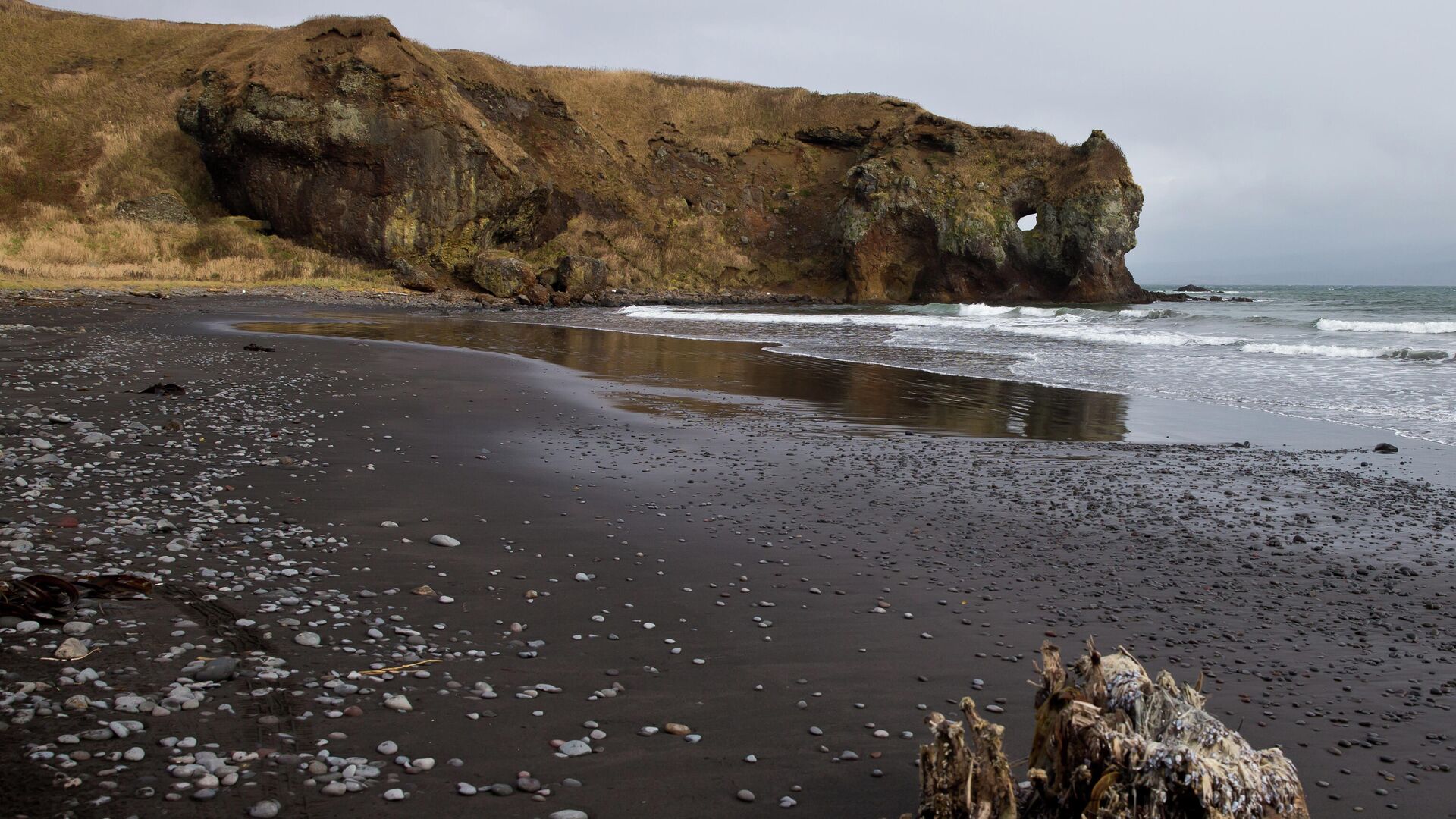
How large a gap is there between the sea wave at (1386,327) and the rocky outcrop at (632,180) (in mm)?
29044

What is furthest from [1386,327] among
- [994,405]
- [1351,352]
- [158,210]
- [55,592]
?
[158,210]

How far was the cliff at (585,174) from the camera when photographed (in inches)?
1877

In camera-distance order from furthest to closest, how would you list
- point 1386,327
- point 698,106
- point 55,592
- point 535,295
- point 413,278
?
1. point 698,106
2. point 413,278
3. point 535,295
4. point 1386,327
5. point 55,592

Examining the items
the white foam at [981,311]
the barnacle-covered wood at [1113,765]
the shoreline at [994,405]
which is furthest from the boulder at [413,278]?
the barnacle-covered wood at [1113,765]

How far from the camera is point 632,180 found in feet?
214

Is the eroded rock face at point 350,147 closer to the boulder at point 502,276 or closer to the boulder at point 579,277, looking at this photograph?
the boulder at point 502,276

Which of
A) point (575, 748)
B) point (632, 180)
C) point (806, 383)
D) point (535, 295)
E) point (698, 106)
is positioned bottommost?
point (575, 748)

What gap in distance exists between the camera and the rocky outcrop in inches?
1881

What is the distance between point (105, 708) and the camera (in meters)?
3.35

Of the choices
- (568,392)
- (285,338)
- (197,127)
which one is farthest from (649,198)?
(568,392)

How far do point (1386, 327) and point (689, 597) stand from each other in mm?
35413

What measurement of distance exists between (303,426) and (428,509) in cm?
356

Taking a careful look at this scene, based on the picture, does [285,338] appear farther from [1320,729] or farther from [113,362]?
[1320,729]

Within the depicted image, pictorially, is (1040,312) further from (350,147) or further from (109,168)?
(109,168)
